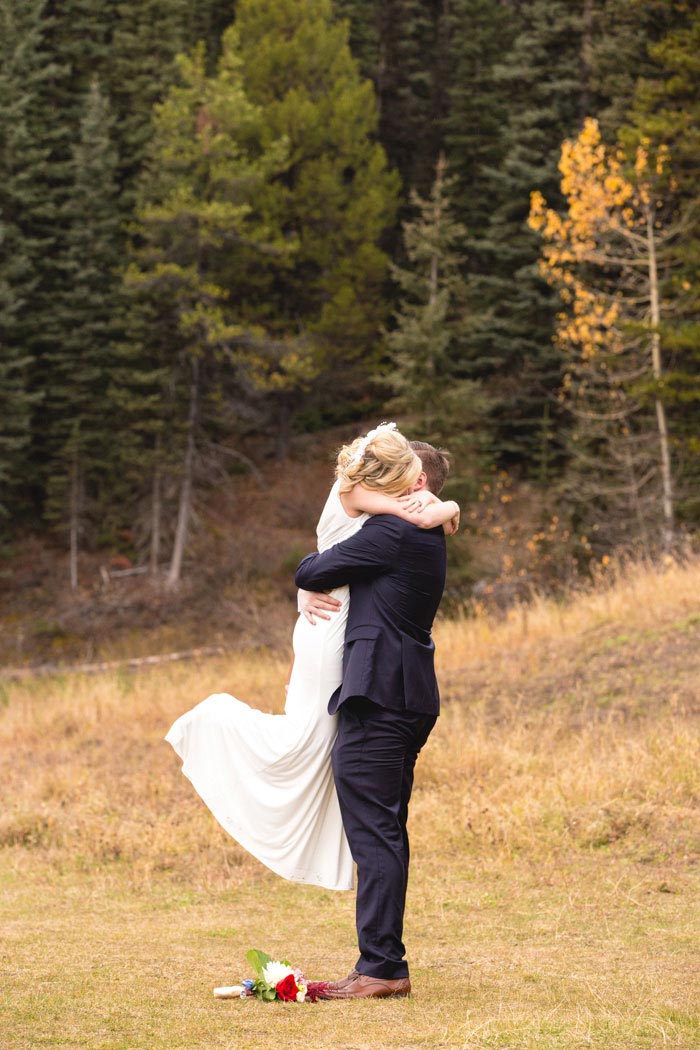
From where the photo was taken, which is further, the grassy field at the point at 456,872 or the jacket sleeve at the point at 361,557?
the jacket sleeve at the point at 361,557

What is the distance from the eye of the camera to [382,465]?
4840 mm

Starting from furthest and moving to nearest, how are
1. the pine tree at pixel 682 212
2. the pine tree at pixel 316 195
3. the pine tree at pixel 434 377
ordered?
the pine tree at pixel 316 195 → the pine tree at pixel 434 377 → the pine tree at pixel 682 212

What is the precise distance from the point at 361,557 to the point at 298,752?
845 millimetres

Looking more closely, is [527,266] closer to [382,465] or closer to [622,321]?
[622,321]

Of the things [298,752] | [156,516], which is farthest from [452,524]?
[156,516]

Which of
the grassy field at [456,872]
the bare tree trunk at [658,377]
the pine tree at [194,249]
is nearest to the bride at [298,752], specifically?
the grassy field at [456,872]

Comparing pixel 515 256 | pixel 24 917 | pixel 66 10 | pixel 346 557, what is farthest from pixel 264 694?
pixel 66 10

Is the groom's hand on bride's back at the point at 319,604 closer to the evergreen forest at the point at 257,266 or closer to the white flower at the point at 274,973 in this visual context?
the white flower at the point at 274,973

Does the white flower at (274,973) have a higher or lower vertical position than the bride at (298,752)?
lower

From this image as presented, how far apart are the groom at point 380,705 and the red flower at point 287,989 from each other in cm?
14

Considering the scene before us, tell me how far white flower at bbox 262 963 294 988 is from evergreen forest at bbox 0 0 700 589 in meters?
20.6

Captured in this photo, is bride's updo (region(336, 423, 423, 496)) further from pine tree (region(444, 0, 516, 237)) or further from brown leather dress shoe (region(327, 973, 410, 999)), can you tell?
pine tree (region(444, 0, 516, 237))

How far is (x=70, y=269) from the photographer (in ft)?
109

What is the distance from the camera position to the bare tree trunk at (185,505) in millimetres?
31625
